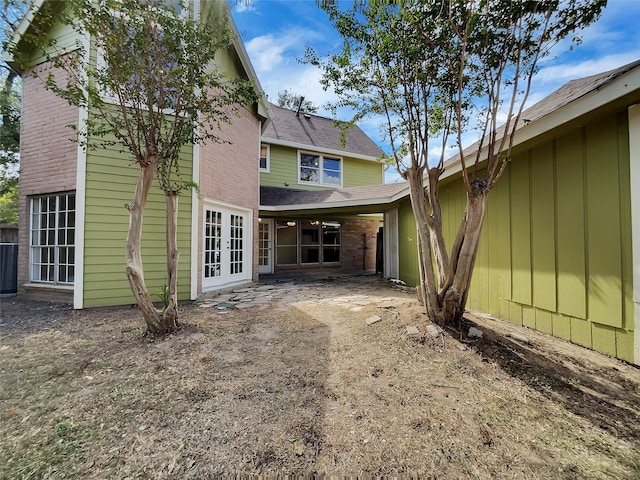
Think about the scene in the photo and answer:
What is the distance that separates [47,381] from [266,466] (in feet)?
8.31

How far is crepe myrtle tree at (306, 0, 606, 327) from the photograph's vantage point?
3.22m

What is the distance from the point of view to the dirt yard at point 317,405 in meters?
1.75

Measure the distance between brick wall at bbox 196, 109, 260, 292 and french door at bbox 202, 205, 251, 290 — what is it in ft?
0.74

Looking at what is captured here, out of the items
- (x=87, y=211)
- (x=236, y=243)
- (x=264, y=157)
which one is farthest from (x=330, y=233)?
(x=87, y=211)

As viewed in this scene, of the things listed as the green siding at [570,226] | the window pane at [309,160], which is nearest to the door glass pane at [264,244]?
the window pane at [309,160]

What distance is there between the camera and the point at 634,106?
2.86 m

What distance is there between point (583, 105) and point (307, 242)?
987cm

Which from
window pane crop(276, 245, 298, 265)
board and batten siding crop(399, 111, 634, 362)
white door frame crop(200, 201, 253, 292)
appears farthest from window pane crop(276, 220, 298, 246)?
board and batten siding crop(399, 111, 634, 362)

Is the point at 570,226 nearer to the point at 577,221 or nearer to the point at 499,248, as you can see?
the point at 577,221

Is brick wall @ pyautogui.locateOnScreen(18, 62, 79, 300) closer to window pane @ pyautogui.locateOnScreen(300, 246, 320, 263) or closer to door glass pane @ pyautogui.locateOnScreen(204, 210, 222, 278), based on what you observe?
door glass pane @ pyautogui.locateOnScreen(204, 210, 222, 278)

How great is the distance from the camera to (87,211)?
543cm

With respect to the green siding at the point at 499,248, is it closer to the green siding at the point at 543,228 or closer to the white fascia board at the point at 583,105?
the green siding at the point at 543,228

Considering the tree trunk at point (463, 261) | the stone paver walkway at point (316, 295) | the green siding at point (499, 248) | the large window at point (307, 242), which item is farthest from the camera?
the large window at point (307, 242)

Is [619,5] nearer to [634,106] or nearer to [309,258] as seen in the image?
[634,106]
